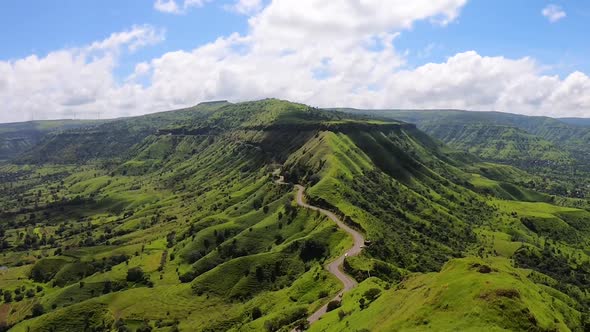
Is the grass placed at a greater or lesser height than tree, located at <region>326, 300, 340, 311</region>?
greater

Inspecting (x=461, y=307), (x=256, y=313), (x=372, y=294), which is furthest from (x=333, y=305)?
(x=461, y=307)

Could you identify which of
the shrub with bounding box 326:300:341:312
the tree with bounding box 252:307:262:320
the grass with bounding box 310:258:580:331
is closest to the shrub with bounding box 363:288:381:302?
the shrub with bounding box 326:300:341:312

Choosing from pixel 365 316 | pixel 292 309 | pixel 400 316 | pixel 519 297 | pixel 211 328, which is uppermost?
pixel 519 297

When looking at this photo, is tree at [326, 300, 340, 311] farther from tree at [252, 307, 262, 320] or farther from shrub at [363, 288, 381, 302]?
tree at [252, 307, 262, 320]

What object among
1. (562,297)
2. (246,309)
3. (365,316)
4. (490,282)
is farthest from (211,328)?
(562,297)

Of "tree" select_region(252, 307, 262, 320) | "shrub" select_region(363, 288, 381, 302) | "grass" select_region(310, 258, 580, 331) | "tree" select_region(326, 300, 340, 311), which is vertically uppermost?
"grass" select_region(310, 258, 580, 331)

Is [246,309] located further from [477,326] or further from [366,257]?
[477,326]

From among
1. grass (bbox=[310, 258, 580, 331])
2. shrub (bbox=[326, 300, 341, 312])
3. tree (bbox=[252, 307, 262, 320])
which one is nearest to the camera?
grass (bbox=[310, 258, 580, 331])

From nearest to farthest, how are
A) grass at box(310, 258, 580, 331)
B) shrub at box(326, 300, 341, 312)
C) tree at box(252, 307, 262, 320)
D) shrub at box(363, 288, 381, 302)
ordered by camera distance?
grass at box(310, 258, 580, 331), shrub at box(363, 288, 381, 302), shrub at box(326, 300, 341, 312), tree at box(252, 307, 262, 320)

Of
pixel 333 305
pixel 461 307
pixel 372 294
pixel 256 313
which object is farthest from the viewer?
pixel 256 313

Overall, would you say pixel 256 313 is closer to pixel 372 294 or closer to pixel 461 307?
pixel 372 294

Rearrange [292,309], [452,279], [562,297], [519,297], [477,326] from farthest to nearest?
[562,297]
[292,309]
[452,279]
[519,297]
[477,326]
